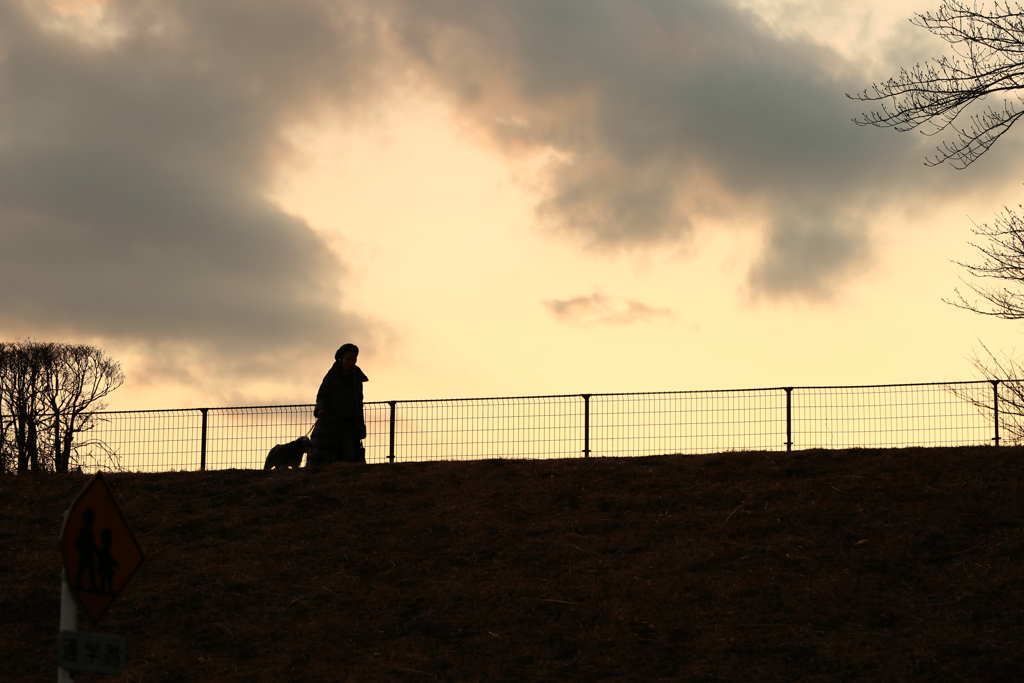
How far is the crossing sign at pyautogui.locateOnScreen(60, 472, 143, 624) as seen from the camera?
286 inches

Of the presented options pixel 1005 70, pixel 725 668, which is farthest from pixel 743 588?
pixel 1005 70

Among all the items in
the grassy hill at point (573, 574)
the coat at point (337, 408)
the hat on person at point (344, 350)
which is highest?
the hat on person at point (344, 350)

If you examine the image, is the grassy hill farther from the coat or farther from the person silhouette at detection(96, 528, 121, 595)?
the person silhouette at detection(96, 528, 121, 595)

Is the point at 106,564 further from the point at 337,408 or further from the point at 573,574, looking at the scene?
the point at 337,408

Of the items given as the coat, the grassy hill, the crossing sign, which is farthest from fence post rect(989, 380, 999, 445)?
the crossing sign

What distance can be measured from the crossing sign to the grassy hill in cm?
336

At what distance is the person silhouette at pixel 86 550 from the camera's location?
24.0ft

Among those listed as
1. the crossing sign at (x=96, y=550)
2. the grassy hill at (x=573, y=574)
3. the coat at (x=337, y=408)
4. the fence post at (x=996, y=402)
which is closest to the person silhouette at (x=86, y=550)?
the crossing sign at (x=96, y=550)

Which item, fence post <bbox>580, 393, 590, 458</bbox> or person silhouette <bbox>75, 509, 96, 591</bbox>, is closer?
person silhouette <bbox>75, 509, 96, 591</bbox>

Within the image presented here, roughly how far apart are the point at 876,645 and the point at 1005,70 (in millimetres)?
8063

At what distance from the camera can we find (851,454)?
1553 cm

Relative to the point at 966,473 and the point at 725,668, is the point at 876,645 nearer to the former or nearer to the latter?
the point at 725,668

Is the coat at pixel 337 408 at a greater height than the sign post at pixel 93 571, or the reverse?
the coat at pixel 337 408

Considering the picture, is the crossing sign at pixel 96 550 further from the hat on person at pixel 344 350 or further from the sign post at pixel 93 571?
the hat on person at pixel 344 350
